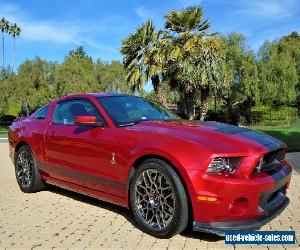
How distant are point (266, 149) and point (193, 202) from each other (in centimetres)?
97

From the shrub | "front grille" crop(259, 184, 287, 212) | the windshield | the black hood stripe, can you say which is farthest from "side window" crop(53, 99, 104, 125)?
the shrub

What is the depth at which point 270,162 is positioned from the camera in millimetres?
4633

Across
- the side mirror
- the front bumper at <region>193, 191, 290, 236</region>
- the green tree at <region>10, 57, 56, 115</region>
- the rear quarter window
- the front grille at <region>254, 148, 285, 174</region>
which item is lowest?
the front bumper at <region>193, 191, 290, 236</region>

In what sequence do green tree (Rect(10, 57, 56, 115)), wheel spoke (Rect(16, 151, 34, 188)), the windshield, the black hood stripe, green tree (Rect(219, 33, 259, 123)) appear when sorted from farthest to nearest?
green tree (Rect(10, 57, 56, 115)) → green tree (Rect(219, 33, 259, 123)) → wheel spoke (Rect(16, 151, 34, 188)) → the windshield → the black hood stripe

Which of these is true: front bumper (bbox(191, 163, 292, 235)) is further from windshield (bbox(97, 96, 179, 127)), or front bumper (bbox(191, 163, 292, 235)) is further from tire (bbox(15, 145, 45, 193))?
tire (bbox(15, 145, 45, 193))

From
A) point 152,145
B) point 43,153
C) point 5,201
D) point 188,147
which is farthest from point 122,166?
point 5,201

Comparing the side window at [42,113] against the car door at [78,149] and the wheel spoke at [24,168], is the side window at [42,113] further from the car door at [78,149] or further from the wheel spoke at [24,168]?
the wheel spoke at [24,168]

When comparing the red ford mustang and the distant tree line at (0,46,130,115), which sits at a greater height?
→ the distant tree line at (0,46,130,115)

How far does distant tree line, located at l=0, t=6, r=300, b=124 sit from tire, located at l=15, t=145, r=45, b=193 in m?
19.3

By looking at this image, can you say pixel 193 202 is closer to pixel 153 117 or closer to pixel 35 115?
pixel 153 117

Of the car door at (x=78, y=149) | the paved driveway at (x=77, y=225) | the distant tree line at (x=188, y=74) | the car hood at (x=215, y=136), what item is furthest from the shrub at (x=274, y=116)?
the car hood at (x=215, y=136)

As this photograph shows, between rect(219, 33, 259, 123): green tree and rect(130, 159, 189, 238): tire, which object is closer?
rect(130, 159, 189, 238): tire

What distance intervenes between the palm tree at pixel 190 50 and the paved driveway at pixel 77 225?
1944cm

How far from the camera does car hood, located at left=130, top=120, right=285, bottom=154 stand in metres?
4.30
